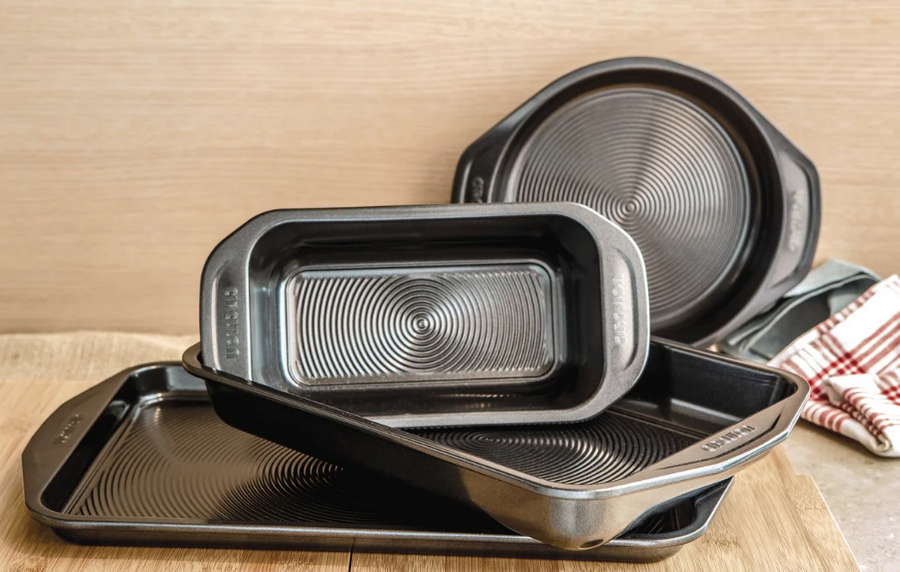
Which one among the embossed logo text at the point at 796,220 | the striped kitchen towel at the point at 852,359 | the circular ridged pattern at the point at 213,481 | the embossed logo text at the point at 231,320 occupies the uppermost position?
the embossed logo text at the point at 796,220

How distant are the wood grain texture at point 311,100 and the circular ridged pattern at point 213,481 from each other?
36cm

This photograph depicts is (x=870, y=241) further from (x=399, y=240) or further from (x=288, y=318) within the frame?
(x=288, y=318)

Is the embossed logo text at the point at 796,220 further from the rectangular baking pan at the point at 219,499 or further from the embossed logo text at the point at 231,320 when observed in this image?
the embossed logo text at the point at 231,320

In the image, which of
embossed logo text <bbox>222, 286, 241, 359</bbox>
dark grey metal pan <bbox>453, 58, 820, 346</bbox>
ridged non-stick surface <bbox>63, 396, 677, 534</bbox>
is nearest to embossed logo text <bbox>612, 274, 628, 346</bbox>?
ridged non-stick surface <bbox>63, 396, 677, 534</bbox>

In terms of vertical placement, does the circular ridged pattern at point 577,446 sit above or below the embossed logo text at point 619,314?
below

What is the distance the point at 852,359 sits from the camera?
3.08 ft

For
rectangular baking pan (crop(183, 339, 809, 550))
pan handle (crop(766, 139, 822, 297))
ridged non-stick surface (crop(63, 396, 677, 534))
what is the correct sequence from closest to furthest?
rectangular baking pan (crop(183, 339, 809, 550))
ridged non-stick surface (crop(63, 396, 677, 534))
pan handle (crop(766, 139, 822, 297))

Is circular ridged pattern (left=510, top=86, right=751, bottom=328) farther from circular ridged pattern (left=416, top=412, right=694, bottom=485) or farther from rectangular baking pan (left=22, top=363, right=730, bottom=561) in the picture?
rectangular baking pan (left=22, top=363, right=730, bottom=561)

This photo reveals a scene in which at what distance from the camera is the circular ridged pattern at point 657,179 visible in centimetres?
94

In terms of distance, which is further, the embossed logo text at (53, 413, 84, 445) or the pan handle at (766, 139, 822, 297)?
the pan handle at (766, 139, 822, 297)

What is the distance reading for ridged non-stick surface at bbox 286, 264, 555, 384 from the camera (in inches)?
30.5

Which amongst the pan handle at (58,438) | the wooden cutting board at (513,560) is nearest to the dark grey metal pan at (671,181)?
the wooden cutting board at (513,560)

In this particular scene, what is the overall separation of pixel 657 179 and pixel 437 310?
34 cm

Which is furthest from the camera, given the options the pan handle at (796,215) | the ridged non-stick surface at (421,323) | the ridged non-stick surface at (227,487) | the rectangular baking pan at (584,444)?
the pan handle at (796,215)
